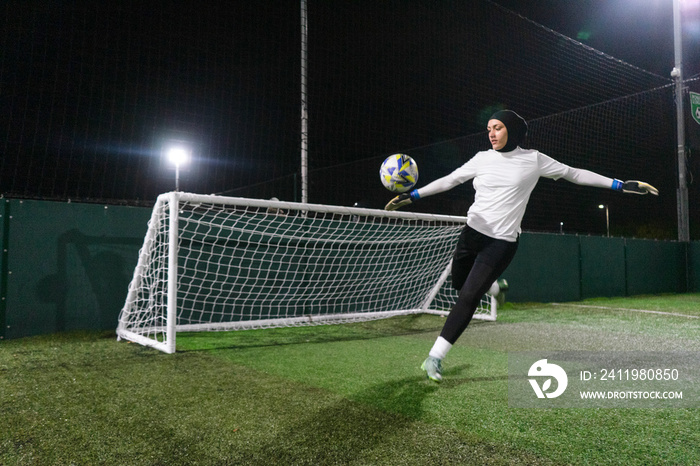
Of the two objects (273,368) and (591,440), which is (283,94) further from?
(591,440)

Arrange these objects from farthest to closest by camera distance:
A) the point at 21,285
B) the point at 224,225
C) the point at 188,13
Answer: the point at 188,13 → the point at 224,225 → the point at 21,285

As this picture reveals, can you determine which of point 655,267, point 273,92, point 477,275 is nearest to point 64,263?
point 273,92

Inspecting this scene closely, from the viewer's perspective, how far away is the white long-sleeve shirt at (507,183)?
124 inches

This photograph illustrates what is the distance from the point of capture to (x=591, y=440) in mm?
2027

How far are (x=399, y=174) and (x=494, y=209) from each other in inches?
55.9

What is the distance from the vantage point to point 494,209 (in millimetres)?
3164

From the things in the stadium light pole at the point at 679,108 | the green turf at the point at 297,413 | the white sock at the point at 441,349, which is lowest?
the green turf at the point at 297,413

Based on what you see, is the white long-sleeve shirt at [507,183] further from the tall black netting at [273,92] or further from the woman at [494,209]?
the tall black netting at [273,92]

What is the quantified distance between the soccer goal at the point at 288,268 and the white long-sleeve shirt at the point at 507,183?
214 cm

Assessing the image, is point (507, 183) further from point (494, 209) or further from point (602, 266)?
point (602, 266)

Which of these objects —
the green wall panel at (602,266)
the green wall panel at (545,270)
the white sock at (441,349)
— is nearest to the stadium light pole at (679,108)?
the green wall panel at (602,266)

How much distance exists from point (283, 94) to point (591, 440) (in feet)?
18.7

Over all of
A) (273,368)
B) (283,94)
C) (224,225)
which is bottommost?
(273,368)

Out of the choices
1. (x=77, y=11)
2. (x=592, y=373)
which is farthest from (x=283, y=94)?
(x=592, y=373)
